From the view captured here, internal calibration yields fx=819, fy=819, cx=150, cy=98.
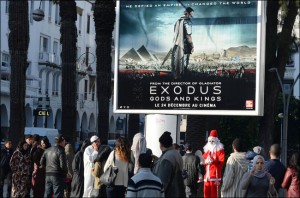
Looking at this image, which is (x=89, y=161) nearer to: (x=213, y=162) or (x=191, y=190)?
(x=213, y=162)

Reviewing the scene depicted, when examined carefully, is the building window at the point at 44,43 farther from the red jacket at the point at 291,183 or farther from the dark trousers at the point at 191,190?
the red jacket at the point at 291,183

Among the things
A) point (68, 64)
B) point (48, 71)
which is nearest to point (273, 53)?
point (68, 64)

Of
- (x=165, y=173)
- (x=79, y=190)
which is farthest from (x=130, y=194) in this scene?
(x=79, y=190)

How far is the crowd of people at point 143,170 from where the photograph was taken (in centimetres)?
1223

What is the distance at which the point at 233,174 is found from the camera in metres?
14.4

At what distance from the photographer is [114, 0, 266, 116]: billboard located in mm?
19297

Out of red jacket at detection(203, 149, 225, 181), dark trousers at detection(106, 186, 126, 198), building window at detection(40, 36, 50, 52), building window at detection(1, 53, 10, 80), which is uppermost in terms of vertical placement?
building window at detection(40, 36, 50, 52)

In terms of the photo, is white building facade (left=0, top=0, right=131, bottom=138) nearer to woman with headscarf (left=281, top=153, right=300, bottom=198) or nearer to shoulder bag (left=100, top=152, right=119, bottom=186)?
shoulder bag (left=100, top=152, right=119, bottom=186)

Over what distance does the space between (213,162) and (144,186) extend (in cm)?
781

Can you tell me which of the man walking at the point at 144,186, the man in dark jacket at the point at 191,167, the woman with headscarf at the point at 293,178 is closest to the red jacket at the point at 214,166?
the man in dark jacket at the point at 191,167

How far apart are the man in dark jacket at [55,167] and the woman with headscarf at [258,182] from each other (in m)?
6.95

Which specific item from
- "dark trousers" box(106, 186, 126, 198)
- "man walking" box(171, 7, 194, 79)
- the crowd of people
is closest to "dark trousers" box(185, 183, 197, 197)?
the crowd of people

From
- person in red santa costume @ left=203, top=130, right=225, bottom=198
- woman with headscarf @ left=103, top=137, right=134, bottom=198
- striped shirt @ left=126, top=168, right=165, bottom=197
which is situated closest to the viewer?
striped shirt @ left=126, top=168, right=165, bottom=197

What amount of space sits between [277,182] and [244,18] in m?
7.03
